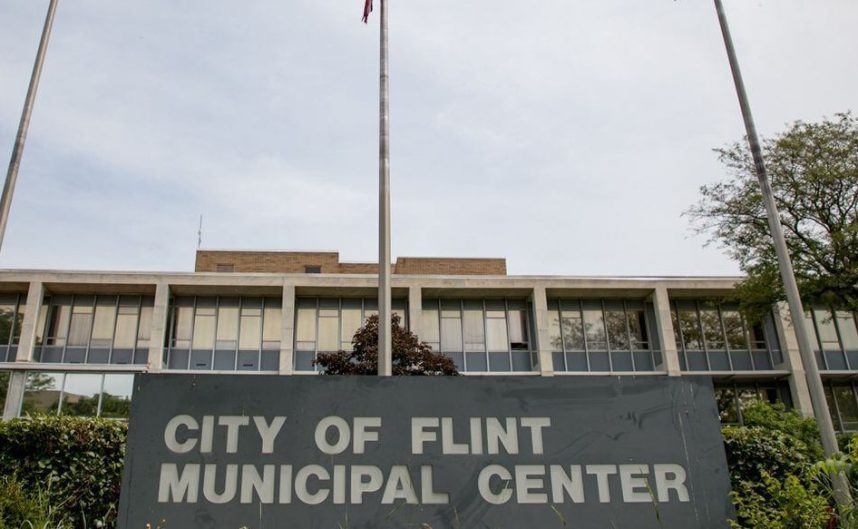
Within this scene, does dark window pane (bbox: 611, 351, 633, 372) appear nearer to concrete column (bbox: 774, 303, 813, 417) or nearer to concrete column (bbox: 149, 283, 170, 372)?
concrete column (bbox: 774, 303, 813, 417)

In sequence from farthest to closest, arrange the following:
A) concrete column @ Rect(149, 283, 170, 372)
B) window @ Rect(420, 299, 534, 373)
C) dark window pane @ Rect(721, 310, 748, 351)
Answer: dark window pane @ Rect(721, 310, 748, 351), window @ Rect(420, 299, 534, 373), concrete column @ Rect(149, 283, 170, 372)

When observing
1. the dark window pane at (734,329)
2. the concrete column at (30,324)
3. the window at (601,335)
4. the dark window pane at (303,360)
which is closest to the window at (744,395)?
the dark window pane at (734,329)

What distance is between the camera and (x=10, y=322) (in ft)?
105

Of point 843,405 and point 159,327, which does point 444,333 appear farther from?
point 843,405

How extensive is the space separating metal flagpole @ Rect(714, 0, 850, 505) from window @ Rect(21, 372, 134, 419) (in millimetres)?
26150

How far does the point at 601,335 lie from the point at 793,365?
28.3 feet

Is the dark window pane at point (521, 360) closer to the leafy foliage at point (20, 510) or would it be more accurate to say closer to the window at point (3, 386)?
the window at point (3, 386)

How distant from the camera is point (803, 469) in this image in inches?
412

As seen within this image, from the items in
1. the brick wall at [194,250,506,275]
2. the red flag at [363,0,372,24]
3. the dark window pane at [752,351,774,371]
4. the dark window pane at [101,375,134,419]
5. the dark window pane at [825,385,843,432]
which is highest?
the brick wall at [194,250,506,275]

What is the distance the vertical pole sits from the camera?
1123 cm

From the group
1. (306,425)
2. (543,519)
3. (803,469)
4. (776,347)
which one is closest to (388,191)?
(306,425)

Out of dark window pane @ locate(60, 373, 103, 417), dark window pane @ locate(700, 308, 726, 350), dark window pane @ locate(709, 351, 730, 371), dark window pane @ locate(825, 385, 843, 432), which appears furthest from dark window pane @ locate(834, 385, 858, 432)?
dark window pane @ locate(60, 373, 103, 417)

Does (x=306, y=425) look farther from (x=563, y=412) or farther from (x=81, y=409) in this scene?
(x=81, y=409)

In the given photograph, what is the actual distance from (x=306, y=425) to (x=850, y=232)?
824 inches
